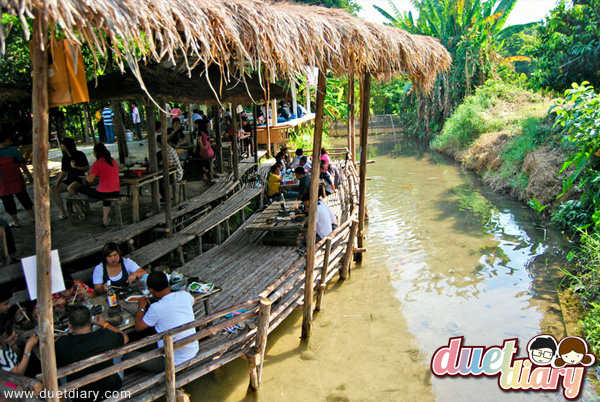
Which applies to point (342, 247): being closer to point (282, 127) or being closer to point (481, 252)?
point (481, 252)

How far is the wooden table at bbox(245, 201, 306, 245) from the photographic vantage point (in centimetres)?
760

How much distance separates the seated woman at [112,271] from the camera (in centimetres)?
527

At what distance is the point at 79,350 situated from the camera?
3764mm

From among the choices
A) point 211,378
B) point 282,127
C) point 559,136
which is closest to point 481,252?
point 559,136

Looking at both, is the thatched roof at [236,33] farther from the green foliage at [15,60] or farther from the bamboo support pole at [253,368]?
the green foliage at [15,60]

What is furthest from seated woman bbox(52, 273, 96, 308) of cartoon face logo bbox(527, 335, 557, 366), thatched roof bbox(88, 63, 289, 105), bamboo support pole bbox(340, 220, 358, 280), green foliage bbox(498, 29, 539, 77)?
green foliage bbox(498, 29, 539, 77)

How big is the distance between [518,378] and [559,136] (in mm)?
9051

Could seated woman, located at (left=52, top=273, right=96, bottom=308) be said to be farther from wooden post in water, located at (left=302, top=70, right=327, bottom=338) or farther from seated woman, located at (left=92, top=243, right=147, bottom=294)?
wooden post in water, located at (left=302, top=70, right=327, bottom=338)

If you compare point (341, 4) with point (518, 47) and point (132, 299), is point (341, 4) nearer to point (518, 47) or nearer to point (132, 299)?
point (518, 47)

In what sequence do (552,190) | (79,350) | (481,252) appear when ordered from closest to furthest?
(79,350), (481,252), (552,190)

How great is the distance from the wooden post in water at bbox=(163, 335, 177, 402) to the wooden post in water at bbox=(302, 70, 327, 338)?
7.26 ft

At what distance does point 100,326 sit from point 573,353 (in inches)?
216

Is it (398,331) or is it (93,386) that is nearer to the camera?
(93,386)

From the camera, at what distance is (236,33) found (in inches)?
152
